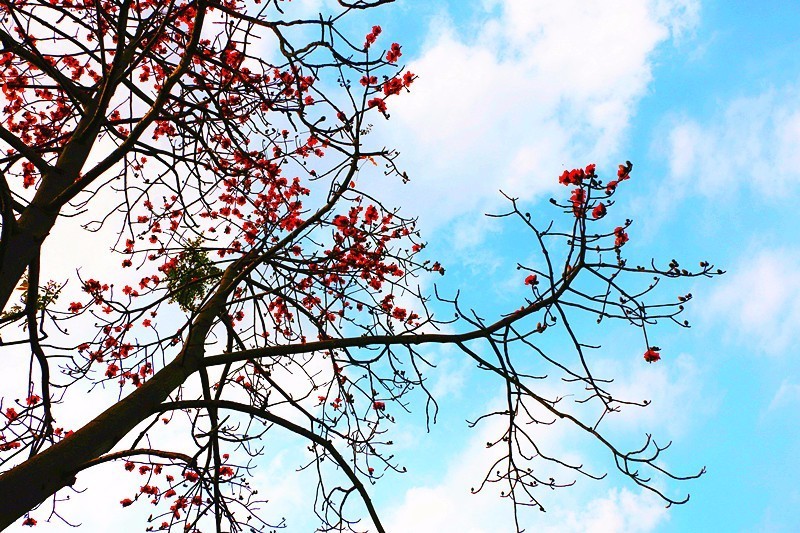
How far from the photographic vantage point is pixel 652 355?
3.67 m

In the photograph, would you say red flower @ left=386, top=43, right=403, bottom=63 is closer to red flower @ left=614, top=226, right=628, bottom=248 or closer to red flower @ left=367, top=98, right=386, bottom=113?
red flower @ left=367, top=98, right=386, bottom=113

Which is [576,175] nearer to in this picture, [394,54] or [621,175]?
[621,175]

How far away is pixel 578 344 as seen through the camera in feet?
12.4

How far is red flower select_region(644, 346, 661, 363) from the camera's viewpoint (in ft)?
12.0

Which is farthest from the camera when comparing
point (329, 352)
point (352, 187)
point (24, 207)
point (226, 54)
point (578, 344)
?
point (329, 352)

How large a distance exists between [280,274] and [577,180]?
371cm

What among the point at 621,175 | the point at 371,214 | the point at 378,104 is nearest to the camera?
the point at 621,175

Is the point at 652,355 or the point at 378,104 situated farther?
the point at 378,104

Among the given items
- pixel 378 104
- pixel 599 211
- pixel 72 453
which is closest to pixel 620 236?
pixel 599 211

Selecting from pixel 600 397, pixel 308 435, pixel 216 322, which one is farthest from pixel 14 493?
pixel 600 397

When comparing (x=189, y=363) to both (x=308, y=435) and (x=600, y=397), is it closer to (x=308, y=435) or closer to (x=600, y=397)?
(x=308, y=435)

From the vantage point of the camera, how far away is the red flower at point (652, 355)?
3654 mm

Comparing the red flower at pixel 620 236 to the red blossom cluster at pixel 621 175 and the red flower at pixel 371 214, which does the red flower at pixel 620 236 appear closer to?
the red blossom cluster at pixel 621 175

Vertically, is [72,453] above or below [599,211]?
below
